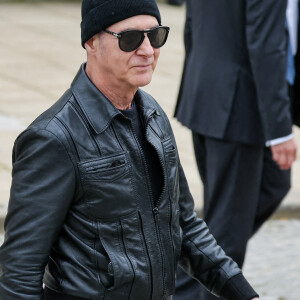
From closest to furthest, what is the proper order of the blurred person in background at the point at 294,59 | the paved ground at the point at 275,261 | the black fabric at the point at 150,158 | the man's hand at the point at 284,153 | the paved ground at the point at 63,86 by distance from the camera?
the black fabric at the point at 150,158, the man's hand at the point at 284,153, the blurred person in background at the point at 294,59, the paved ground at the point at 275,261, the paved ground at the point at 63,86

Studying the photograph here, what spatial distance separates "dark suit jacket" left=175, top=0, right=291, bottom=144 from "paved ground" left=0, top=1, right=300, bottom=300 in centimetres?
137

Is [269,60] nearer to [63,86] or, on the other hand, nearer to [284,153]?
[284,153]

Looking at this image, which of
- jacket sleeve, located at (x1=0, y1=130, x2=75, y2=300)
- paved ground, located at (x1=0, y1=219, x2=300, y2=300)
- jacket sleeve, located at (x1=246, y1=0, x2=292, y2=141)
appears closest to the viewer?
jacket sleeve, located at (x1=0, y1=130, x2=75, y2=300)

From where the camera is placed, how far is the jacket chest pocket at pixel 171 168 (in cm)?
321

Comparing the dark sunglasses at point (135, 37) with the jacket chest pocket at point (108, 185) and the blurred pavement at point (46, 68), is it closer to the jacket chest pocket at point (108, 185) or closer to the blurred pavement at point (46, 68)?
the jacket chest pocket at point (108, 185)

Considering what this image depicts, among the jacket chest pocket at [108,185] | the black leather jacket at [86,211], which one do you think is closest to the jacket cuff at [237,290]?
the black leather jacket at [86,211]

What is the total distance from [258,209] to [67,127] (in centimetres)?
248

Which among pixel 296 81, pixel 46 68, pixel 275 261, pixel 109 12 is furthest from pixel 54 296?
pixel 46 68

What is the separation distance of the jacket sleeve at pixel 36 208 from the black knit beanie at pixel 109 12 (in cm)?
38

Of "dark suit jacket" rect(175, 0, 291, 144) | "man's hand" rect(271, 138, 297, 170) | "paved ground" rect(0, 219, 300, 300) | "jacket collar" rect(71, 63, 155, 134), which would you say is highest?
"jacket collar" rect(71, 63, 155, 134)

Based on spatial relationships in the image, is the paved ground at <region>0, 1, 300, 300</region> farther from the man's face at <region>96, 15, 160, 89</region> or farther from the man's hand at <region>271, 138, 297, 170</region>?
the man's face at <region>96, 15, 160, 89</region>

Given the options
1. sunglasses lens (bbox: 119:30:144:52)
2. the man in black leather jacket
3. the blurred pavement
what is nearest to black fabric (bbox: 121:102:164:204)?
the man in black leather jacket

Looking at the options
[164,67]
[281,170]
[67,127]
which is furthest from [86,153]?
[164,67]

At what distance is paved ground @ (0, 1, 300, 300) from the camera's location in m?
6.35
